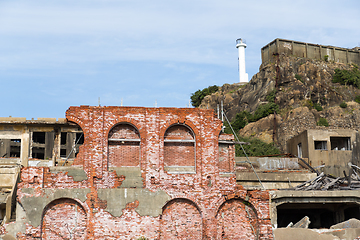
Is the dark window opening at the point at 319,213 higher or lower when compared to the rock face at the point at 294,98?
lower

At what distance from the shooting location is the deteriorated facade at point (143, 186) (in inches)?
764

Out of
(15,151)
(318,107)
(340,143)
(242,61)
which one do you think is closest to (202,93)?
(242,61)

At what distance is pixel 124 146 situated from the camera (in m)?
20.8

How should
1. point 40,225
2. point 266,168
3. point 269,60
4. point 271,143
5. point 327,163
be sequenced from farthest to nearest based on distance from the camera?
point 269,60
point 271,143
point 327,163
point 266,168
point 40,225

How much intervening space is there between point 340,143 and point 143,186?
19969mm

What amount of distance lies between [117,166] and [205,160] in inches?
176

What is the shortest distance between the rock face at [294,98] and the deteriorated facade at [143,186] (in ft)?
85.5

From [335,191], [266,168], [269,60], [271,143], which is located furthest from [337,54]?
[335,191]

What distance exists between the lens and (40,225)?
19.0m

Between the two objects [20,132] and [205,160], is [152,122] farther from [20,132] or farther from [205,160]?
[20,132]

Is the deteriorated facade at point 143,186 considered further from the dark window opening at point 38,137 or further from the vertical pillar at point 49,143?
the dark window opening at point 38,137

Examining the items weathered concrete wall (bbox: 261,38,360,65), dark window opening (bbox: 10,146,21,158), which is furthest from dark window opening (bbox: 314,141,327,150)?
weathered concrete wall (bbox: 261,38,360,65)

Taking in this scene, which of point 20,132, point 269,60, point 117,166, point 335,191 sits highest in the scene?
point 269,60

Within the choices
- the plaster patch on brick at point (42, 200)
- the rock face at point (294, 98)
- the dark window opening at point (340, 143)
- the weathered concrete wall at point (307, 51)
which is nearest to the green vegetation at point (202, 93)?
the rock face at point (294, 98)
